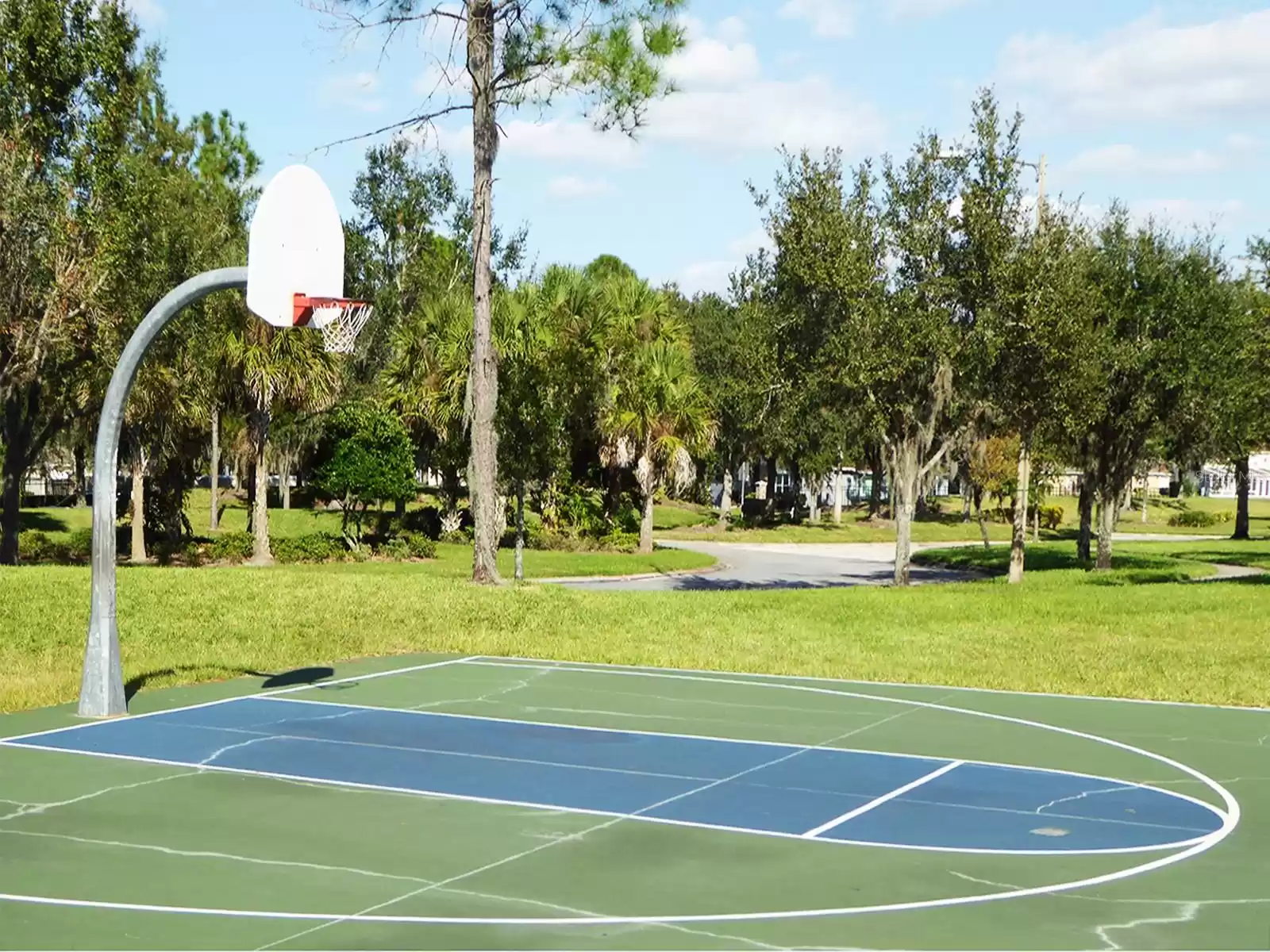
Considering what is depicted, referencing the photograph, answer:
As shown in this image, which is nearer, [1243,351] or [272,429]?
[1243,351]

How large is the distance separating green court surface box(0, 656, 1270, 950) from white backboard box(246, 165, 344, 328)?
4174mm

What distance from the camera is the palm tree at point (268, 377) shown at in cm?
3578

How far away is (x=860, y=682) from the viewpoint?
728 inches

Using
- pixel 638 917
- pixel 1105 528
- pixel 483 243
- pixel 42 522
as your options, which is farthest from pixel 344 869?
pixel 42 522

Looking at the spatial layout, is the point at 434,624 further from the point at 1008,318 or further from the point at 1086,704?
the point at 1008,318

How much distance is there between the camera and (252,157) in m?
59.0

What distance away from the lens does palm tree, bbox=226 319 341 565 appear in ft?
117

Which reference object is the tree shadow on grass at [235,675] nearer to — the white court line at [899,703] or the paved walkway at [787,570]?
the white court line at [899,703]

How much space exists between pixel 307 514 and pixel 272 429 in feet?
15.5

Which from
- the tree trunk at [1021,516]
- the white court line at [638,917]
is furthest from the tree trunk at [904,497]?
the white court line at [638,917]

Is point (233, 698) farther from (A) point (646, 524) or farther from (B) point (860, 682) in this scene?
(A) point (646, 524)

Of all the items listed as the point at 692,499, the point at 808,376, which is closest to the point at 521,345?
the point at 808,376

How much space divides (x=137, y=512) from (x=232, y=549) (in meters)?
2.56

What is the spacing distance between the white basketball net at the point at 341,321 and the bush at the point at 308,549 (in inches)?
875
